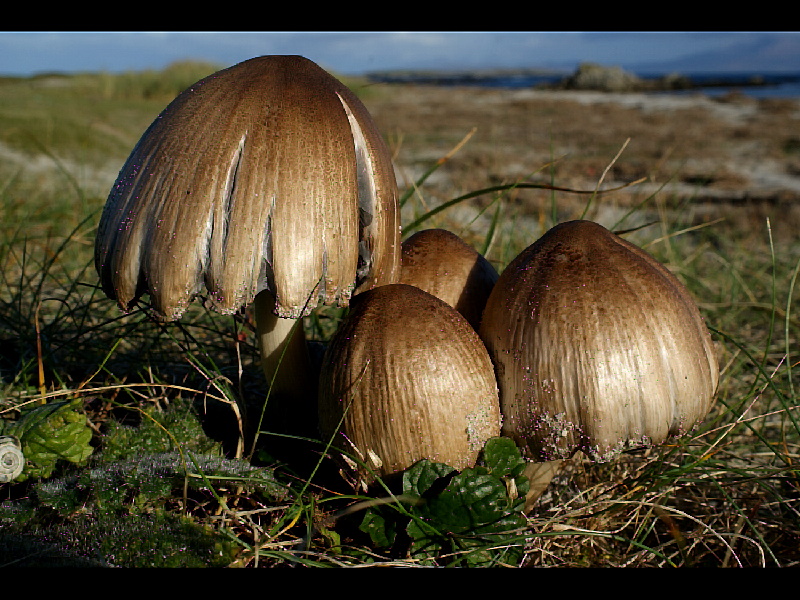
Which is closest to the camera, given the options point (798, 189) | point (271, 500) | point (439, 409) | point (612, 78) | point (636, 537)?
point (439, 409)

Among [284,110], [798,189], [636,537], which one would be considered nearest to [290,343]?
[284,110]

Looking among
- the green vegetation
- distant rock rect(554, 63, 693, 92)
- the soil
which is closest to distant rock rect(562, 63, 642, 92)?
distant rock rect(554, 63, 693, 92)

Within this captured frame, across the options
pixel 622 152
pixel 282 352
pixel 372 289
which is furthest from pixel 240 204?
pixel 622 152

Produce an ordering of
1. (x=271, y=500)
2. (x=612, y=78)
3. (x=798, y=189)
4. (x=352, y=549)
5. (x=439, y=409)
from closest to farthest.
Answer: (x=439, y=409) → (x=352, y=549) → (x=271, y=500) → (x=798, y=189) → (x=612, y=78)

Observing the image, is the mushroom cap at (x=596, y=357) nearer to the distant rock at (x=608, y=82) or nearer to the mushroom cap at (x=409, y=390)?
the mushroom cap at (x=409, y=390)

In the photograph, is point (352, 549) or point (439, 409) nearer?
point (439, 409)

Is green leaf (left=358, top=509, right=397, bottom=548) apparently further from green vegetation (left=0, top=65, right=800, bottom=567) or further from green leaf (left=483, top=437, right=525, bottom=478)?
green leaf (left=483, top=437, right=525, bottom=478)

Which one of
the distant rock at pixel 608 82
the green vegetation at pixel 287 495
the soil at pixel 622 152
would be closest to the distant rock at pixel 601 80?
the distant rock at pixel 608 82

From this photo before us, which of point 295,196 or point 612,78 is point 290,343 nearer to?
point 295,196
